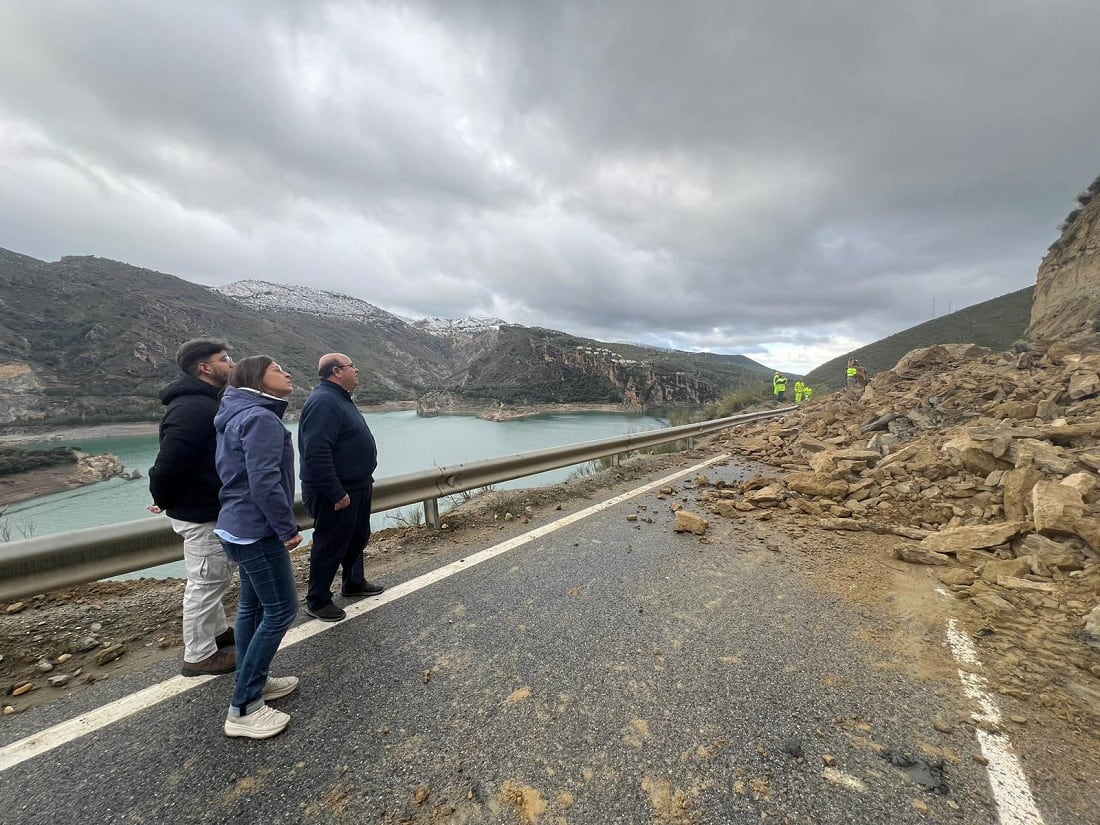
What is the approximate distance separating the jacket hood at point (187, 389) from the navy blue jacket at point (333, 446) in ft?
1.76

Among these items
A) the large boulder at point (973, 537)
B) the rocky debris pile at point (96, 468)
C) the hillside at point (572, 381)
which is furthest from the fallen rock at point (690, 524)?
the hillside at point (572, 381)

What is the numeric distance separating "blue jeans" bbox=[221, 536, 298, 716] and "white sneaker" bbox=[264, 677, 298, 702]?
0.30 ft

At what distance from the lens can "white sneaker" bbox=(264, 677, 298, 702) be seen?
6.53 ft

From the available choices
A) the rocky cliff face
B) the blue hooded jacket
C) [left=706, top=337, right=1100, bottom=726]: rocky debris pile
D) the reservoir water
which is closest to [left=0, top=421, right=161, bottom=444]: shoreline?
the reservoir water

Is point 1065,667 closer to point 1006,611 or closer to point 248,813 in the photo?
point 1006,611

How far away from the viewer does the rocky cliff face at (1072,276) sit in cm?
1635

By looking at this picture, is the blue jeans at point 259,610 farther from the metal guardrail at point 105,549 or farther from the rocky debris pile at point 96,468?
the rocky debris pile at point 96,468

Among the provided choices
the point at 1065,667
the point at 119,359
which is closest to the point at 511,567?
the point at 1065,667

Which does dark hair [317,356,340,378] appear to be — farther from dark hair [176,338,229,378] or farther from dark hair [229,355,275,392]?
dark hair [229,355,275,392]

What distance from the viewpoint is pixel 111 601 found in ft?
9.77

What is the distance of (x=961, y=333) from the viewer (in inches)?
1593

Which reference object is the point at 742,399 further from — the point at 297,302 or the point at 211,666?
the point at 297,302

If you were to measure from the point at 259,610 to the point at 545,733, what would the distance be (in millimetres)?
1476

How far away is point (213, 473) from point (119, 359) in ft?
163
